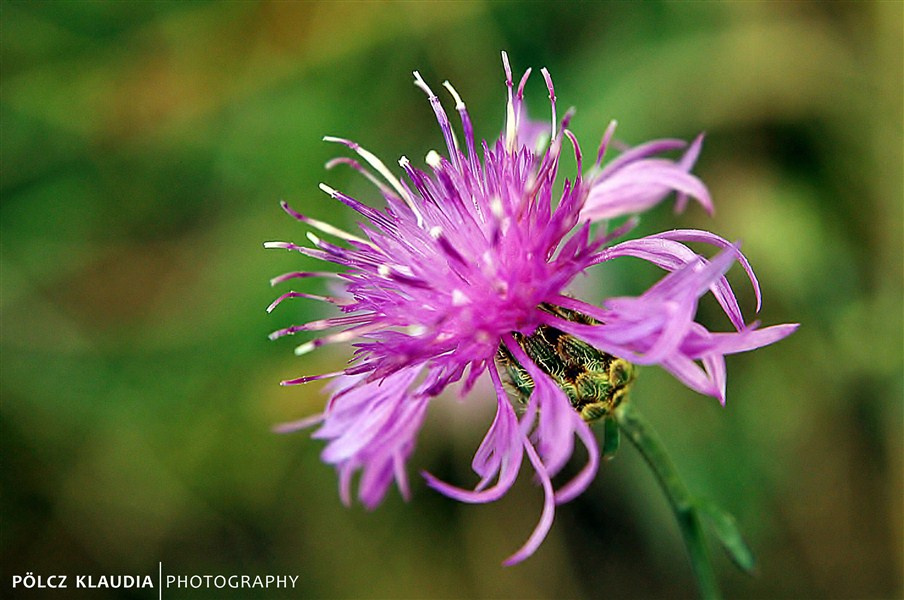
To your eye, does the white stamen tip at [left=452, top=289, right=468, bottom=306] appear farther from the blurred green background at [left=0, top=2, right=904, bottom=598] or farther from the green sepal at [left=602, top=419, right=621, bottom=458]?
the blurred green background at [left=0, top=2, right=904, bottom=598]

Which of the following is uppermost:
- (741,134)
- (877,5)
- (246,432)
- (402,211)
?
(877,5)

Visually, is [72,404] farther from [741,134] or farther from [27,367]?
[741,134]

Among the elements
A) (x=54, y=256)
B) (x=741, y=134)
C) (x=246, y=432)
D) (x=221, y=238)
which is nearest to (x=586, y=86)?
(x=741, y=134)

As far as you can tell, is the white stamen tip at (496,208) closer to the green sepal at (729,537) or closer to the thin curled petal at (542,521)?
the thin curled petal at (542,521)

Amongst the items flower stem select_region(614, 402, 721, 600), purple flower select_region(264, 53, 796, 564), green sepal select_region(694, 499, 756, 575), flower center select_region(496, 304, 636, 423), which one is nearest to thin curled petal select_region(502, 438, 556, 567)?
purple flower select_region(264, 53, 796, 564)

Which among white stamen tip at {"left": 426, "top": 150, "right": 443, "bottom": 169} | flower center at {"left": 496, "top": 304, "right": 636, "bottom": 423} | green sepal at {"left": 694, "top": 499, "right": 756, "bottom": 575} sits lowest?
green sepal at {"left": 694, "top": 499, "right": 756, "bottom": 575}
